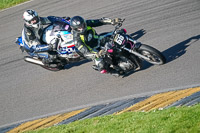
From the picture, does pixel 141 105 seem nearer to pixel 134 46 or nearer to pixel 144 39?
pixel 134 46

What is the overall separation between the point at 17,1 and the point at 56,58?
791cm

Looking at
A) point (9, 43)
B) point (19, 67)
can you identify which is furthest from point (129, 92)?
point (9, 43)

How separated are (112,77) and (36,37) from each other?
2.67 metres

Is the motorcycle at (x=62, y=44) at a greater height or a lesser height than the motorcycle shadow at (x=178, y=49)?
greater

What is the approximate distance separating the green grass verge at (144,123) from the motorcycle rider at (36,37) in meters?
2.83

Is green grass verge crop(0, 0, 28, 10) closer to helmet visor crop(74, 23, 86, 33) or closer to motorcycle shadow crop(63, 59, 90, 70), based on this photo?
motorcycle shadow crop(63, 59, 90, 70)

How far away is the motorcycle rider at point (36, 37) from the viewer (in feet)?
34.0

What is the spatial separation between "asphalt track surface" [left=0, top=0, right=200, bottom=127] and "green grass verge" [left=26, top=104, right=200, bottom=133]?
1.12 metres

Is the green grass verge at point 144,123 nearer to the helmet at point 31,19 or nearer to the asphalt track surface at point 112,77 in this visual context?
the asphalt track surface at point 112,77

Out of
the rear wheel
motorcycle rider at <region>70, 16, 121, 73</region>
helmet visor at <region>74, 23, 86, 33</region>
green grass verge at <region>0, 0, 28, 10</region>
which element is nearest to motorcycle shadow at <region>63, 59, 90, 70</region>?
the rear wheel

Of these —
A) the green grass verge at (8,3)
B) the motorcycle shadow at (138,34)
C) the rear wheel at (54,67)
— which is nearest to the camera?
the rear wheel at (54,67)

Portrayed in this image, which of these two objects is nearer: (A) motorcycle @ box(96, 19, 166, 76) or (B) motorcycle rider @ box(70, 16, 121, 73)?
(A) motorcycle @ box(96, 19, 166, 76)

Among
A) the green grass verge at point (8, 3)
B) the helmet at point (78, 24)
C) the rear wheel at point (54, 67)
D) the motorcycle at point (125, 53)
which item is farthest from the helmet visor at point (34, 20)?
the green grass verge at point (8, 3)

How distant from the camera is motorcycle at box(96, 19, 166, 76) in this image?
8945mm
